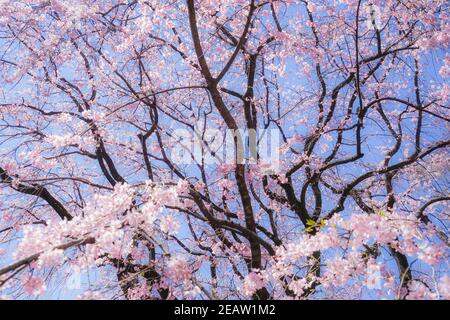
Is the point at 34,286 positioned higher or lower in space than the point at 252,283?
higher

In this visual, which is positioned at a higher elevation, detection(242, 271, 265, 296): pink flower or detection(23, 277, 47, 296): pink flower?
detection(23, 277, 47, 296): pink flower

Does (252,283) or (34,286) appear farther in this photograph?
(252,283)

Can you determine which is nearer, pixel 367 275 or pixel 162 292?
pixel 367 275

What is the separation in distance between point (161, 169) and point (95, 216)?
4547 mm

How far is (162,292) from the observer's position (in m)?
4.92

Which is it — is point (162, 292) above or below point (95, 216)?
below

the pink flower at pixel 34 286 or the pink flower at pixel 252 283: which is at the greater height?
the pink flower at pixel 34 286

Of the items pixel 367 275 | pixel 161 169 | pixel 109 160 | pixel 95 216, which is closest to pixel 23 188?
A: pixel 109 160

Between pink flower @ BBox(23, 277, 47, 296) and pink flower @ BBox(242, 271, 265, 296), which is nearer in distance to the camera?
pink flower @ BBox(23, 277, 47, 296)

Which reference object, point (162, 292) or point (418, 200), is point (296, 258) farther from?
point (418, 200)

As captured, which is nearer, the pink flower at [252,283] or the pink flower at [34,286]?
the pink flower at [34,286]
